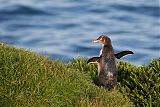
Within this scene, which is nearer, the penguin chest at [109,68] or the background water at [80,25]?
the penguin chest at [109,68]

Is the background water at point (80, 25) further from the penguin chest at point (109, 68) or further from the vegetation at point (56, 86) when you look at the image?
the vegetation at point (56, 86)

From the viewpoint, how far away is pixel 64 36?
6078cm

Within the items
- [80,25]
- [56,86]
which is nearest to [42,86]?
[56,86]

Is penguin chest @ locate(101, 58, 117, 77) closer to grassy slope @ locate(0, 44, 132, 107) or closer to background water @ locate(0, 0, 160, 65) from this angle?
grassy slope @ locate(0, 44, 132, 107)

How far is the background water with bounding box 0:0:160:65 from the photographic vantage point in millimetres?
56281

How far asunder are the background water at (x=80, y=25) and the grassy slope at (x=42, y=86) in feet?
115

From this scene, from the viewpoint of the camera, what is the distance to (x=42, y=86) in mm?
15672

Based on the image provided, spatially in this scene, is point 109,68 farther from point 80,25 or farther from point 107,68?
point 80,25

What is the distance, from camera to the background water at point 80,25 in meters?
56.3

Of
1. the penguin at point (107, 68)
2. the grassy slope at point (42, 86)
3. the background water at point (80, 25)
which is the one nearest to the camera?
the grassy slope at point (42, 86)

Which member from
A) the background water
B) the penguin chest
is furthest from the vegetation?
the background water

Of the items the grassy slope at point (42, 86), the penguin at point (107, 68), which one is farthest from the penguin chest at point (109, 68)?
the grassy slope at point (42, 86)

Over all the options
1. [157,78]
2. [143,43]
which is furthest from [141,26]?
[157,78]

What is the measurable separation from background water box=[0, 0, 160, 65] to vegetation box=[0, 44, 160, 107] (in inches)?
1336
